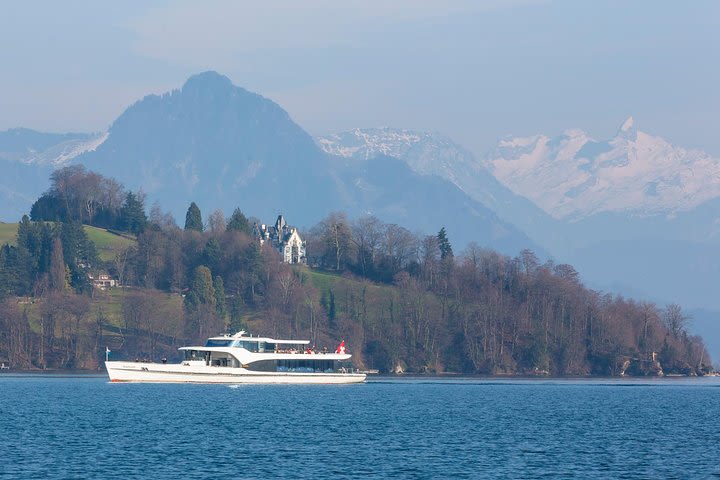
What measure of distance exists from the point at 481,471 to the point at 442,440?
1525 cm

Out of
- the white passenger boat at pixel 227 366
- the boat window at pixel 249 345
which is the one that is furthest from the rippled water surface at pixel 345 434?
the boat window at pixel 249 345

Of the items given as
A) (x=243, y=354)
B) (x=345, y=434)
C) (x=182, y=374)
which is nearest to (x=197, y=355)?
(x=182, y=374)

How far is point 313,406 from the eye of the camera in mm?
112625

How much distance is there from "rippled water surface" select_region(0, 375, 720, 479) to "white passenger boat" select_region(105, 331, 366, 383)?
21.3ft

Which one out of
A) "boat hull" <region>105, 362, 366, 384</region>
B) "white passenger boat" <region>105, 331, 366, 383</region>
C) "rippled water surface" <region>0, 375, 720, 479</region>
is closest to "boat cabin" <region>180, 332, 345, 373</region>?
"white passenger boat" <region>105, 331, 366, 383</region>

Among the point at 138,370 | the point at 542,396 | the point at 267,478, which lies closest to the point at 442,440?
the point at 267,478

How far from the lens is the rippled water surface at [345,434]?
67.8 metres

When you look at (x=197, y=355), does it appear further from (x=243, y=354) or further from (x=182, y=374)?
(x=243, y=354)

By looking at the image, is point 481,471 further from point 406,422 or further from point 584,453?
point 406,422

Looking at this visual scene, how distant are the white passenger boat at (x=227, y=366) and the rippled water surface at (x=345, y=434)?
648 centimetres

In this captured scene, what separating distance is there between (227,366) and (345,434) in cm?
6540

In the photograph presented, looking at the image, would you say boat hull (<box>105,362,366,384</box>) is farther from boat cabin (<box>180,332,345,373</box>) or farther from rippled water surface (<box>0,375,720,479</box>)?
rippled water surface (<box>0,375,720,479</box>)

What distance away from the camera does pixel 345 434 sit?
85375 mm

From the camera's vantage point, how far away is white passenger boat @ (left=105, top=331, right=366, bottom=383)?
5723 inches
